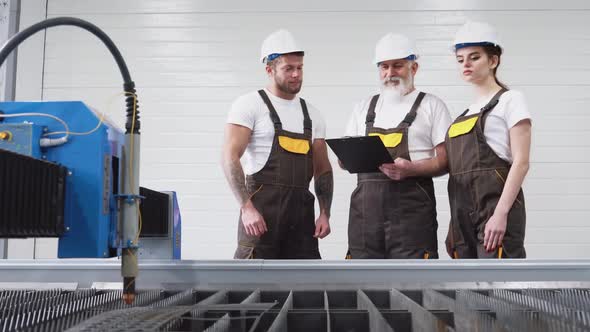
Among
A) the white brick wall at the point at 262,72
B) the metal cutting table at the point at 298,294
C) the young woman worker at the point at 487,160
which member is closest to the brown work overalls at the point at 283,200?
the young woman worker at the point at 487,160

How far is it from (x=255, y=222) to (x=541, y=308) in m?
1.66

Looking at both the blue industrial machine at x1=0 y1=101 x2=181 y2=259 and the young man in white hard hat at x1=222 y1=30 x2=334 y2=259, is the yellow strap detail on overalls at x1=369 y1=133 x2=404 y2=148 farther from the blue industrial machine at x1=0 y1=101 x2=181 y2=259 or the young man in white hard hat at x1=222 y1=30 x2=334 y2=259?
the blue industrial machine at x1=0 y1=101 x2=181 y2=259

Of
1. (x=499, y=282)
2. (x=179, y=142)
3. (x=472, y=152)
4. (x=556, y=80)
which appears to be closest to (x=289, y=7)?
(x=179, y=142)

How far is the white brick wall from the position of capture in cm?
442

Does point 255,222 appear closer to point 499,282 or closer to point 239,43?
point 499,282

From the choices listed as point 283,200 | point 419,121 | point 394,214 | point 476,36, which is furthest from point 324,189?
point 476,36

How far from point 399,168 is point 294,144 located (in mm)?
560

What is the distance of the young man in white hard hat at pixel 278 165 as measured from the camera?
2.60 metres

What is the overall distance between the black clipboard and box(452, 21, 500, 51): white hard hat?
72 cm

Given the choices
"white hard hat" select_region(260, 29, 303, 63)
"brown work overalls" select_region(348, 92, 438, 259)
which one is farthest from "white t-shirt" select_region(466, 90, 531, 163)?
"white hard hat" select_region(260, 29, 303, 63)

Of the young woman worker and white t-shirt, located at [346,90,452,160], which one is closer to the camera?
the young woman worker

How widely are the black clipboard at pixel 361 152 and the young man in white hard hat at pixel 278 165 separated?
1.11ft

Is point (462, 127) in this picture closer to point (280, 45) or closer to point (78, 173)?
point (280, 45)

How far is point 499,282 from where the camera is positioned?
1.38 m
